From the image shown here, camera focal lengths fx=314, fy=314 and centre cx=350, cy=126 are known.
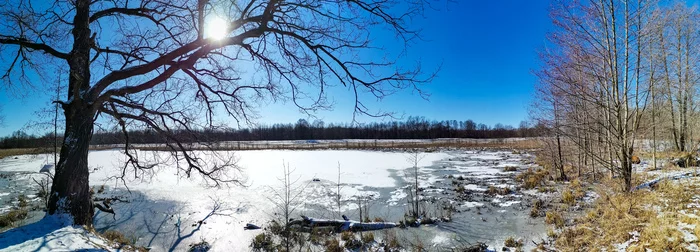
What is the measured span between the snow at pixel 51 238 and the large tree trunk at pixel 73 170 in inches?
10.1

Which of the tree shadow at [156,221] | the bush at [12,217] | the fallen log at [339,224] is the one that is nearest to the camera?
the tree shadow at [156,221]

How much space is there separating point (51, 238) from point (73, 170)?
1266mm

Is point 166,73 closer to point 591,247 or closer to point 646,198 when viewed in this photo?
point 591,247

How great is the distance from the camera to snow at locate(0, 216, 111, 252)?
3.82 metres

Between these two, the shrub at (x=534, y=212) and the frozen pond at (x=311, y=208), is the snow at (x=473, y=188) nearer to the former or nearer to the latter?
the frozen pond at (x=311, y=208)

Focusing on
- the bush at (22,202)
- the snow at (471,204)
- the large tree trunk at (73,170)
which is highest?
the large tree trunk at (73,170)

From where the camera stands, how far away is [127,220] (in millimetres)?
9352

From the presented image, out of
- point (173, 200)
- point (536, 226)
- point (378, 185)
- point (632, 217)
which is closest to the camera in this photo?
point (632, 217)

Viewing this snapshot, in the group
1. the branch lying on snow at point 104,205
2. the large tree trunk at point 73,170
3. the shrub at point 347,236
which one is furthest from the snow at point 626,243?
the branch lying on snow at point 104,205

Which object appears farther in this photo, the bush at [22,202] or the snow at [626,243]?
the bush at [22,202]

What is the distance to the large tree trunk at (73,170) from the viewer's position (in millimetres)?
4859

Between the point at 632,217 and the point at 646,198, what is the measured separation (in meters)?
1.10

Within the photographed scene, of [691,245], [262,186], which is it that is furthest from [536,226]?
[262,186]

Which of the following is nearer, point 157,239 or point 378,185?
point 157,239
